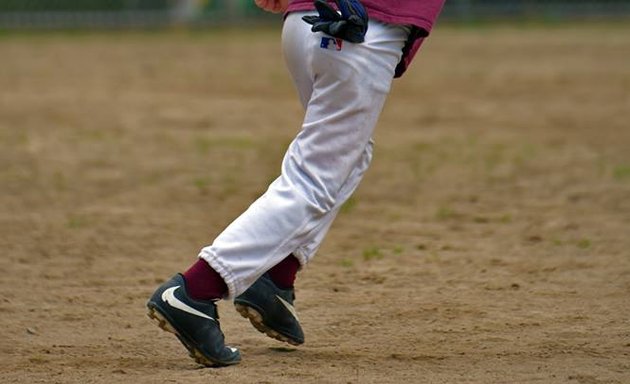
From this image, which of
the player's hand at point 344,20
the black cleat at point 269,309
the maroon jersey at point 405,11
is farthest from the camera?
the black cleat at point 269,309

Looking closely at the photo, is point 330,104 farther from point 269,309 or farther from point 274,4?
point 269,309

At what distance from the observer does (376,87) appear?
13.1 feet

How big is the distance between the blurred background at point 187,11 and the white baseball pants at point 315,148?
72.1 ft

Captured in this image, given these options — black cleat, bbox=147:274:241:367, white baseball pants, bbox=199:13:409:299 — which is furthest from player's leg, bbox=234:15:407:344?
black cleat, bbox=147:274:241:367

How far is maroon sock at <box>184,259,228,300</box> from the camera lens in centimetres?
400

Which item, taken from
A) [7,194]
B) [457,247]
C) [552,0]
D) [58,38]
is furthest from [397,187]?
[552,0]

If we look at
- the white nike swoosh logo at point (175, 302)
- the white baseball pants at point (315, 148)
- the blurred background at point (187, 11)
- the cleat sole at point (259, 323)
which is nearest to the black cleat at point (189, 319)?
the white nike swoosh logo at point (175, 302)

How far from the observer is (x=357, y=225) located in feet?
23.7

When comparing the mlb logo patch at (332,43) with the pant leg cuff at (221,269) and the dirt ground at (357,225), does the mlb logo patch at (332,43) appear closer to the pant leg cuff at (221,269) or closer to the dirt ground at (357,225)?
the pant leg cuff at (221,269)

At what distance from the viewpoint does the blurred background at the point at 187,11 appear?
83.8 ft

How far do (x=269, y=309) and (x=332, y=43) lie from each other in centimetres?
98

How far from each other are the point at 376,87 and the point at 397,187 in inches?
176

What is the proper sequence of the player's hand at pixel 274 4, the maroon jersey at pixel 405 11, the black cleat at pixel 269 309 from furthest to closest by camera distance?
the black cleat at pixel 269 309 < the player's hand at pixel 274 4 < the maroon jersey at pixel 405 11

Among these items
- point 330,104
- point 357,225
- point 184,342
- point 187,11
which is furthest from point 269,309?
point 187,11
